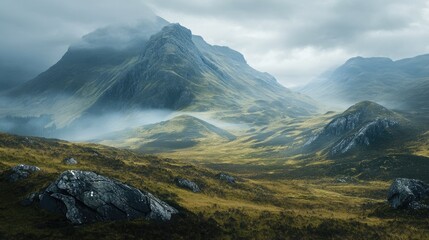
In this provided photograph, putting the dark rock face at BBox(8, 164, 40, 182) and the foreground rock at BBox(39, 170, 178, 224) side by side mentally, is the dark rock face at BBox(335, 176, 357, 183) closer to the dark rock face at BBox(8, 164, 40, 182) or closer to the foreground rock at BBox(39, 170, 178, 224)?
the foreground rock at BBox(39, 170, 178, 224)

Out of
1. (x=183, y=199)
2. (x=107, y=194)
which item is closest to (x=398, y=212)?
(x=183, y=199)

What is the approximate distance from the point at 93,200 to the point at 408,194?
53.9 metres

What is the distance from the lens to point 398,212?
62.8 metres

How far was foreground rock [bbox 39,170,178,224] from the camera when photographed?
4256 cm

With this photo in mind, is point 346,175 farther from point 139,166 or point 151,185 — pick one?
point 151,185

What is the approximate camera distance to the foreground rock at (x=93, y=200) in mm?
42562

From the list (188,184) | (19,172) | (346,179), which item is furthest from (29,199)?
(346,179)

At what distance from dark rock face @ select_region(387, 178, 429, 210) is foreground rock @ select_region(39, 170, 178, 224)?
142 ft

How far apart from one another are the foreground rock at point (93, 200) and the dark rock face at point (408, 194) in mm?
43365

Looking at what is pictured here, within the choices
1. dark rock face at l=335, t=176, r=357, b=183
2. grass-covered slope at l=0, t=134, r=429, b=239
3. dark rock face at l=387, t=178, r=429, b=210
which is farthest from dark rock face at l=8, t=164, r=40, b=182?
dark rock face at l=335, t=176, r=357, b=183

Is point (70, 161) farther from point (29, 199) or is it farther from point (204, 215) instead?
point (204, 215)

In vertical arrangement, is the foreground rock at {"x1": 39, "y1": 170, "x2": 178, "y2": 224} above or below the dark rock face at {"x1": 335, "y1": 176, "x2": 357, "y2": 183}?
above

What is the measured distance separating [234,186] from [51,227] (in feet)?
148

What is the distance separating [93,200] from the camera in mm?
43312
